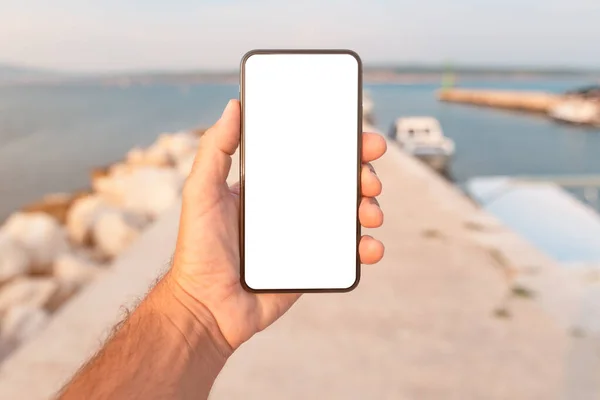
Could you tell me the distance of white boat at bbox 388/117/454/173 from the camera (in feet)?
60.9

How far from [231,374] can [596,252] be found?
7277 mm

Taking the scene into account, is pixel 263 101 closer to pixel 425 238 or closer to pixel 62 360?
pixel 62 360

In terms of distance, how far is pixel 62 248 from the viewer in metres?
7.78

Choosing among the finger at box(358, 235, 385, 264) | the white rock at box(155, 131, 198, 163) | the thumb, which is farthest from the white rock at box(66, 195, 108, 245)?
the finger at box(358, 235, 385, 264)

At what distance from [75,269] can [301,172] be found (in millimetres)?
6087

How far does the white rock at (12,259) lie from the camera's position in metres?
7.05

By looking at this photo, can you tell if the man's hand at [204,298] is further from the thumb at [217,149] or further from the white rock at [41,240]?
the white rock at [41,240]

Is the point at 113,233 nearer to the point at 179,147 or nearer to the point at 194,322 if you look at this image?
the point at 194,322

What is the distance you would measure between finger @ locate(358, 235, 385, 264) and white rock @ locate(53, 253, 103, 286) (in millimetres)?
5882

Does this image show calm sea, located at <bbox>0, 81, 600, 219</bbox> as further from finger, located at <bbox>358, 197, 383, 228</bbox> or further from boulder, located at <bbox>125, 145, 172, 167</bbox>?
finger, located at <bbox>358, 197, 383, 228</bbox>

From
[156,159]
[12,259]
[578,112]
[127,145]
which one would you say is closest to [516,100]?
[578,112]

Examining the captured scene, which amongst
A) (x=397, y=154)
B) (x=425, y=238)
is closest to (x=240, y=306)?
(x=425, y=238)

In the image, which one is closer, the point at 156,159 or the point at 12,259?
the point at 12,259

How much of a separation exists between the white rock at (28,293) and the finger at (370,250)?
5405 mm
